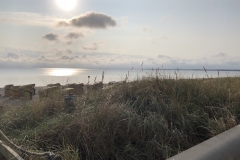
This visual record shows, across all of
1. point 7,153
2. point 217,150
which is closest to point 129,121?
point 217,150

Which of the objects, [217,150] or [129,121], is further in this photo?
[129,121]

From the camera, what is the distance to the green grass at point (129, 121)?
13.0 feet

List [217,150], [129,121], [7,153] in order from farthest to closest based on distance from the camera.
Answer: [129,121]
[7,153]
[217,150]

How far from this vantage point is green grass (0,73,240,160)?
3.96 meters

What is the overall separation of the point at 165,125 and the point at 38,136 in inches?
80.0

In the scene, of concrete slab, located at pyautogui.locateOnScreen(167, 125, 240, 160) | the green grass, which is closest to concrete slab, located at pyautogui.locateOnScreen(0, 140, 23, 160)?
the green grass

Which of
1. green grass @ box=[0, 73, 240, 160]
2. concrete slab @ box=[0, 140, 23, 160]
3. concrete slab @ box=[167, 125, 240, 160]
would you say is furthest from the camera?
green grass @ box=[0, 73, 240, 160]

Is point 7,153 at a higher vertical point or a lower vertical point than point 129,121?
lower

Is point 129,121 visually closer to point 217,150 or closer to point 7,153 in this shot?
point 217,150

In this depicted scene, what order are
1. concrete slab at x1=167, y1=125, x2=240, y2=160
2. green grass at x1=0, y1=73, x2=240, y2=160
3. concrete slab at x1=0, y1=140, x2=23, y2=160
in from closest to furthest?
concrete slab at x1=167, y1=125, x2=240, y2=160 < concrete slab at x1=0, y1=140, x2=23, y2=160 < green grass at x1=0, y1=73, x2=240, y2=160

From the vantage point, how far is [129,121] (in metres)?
4.21

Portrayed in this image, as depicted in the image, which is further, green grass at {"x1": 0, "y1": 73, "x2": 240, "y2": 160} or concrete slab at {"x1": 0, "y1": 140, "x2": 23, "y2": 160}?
green grass at {"x1": 0, "y1": 73, "x2": 240, "y2": 160}

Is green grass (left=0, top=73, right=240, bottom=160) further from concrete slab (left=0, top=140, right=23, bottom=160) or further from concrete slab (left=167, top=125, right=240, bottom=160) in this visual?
concrete slab (left=167, top=125, right=240, bottom=160)

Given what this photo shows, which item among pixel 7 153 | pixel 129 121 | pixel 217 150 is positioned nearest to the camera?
pixel 217 150
